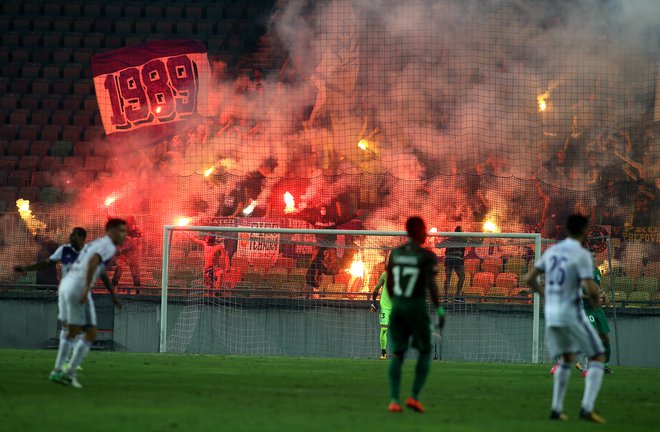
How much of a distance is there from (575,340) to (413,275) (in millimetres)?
1491

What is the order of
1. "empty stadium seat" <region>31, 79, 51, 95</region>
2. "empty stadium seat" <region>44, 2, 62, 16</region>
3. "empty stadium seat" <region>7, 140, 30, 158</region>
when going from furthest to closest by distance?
1. "empty stadium seat" <region>44, 2, 62, 16</region>
2. "empty stadium seat" <region>31, 79, 51, 95</region>
3. "empty stadium seat" <region>7, 140, 30, 158</region>

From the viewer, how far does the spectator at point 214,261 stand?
21.2 meters

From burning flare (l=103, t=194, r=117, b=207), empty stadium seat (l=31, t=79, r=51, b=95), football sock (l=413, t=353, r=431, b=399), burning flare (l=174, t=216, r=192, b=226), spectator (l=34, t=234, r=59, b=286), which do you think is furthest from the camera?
empty stadium seat (l=31, t=79, r=51, b=95)

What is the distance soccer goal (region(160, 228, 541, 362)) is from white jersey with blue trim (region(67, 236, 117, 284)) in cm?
829

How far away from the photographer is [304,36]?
31156 millimetres

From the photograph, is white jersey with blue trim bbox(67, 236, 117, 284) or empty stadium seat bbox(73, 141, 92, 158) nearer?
white jersey with blue trim bbox(67, 236, 117, 284)

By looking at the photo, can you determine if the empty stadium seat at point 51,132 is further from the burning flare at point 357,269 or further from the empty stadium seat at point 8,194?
the burning flare at point 357,269

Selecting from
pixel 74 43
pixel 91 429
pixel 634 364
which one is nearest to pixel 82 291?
pixel 91 429

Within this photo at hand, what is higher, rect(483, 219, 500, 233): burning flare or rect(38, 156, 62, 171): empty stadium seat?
rect(38, 156, 62, 171): empty stadium seat

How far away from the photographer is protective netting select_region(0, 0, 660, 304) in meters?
24.8

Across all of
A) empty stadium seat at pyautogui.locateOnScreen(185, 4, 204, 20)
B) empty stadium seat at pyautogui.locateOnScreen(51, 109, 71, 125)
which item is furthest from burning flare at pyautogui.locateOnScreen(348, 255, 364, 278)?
empty stadium seat at pyautogui.locateOnScreen(185, 4, 204, 20)

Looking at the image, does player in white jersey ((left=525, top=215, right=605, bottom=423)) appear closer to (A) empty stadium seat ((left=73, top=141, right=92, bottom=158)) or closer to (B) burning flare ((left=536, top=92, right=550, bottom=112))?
(B) burning flare ((left=536, top=92, right=550, bottom=112))

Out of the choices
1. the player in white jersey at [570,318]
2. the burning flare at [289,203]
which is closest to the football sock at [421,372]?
the player in white jersey at [570,318]

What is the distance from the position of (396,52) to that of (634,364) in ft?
44.0
